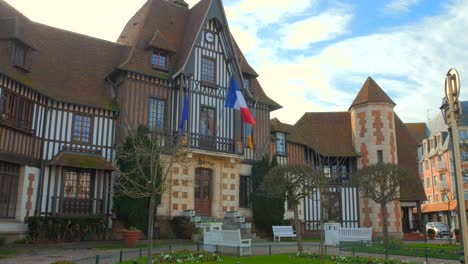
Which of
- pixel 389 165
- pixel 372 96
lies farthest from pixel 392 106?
pixel 389 165

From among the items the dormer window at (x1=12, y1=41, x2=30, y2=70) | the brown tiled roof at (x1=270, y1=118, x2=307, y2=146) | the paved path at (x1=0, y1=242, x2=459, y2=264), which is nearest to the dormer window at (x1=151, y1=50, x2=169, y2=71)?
the dormer window at (x1=12, y1=41, x2=30, y2=70)

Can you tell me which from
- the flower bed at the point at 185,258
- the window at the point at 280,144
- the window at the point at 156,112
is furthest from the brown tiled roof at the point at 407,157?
the flower bed at the point at 185,258

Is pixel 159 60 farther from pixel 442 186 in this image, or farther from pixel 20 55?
pixel 442 186

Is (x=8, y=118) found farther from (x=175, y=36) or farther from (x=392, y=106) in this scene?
(x=392, y=106)

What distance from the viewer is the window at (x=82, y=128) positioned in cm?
1828

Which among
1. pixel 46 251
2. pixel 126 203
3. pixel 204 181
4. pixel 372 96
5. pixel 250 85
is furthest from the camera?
pixel 372 96

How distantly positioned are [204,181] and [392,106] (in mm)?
12763

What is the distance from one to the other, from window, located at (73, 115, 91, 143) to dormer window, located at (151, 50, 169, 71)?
379 cm

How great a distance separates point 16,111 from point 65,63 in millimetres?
4554

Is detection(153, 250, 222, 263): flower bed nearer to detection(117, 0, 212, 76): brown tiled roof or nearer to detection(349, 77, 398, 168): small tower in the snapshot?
detection(117, 0, 212, 76): brown tiled roof

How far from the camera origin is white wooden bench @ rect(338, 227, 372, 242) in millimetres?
18578

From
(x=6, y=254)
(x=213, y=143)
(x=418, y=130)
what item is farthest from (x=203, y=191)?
(x=418, y=130)

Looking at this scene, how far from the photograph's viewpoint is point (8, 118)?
1557cm

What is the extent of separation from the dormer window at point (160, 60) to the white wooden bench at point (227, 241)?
8331mm
